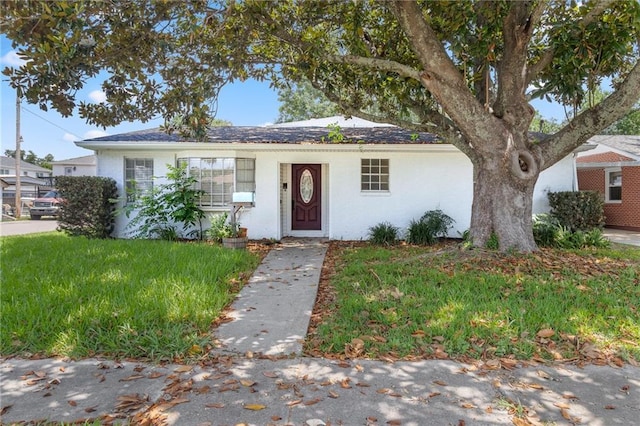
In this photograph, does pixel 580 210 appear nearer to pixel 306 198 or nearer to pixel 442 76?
pixel 442 76

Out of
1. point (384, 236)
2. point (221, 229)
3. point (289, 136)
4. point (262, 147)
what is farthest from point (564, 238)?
point (221, 229)

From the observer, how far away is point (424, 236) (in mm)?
10328

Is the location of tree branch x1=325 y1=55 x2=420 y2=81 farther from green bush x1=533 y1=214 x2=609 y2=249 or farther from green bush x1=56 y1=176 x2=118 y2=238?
green bush x1=56 y1=176 x2=118 y2=238

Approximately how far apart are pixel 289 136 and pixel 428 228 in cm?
495

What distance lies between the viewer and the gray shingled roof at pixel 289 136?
10742mm

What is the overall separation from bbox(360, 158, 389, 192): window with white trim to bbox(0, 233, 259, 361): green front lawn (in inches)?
200

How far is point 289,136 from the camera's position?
11617 mm

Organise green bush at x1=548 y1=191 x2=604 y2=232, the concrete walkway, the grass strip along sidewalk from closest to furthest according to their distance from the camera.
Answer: the grass strip along sidewalk → the concrete walkway → green bush at x1=548 y1=191 x2=604 y2=232

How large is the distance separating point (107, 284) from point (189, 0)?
14.3ft

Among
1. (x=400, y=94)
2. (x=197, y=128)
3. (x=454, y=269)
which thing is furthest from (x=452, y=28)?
(x=197, y=128)

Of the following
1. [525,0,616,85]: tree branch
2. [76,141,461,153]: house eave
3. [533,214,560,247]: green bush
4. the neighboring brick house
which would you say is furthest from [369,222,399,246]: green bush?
the neighboring brick house

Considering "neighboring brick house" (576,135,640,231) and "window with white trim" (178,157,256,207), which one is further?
"neighboring brick house" (576,135,640,231)

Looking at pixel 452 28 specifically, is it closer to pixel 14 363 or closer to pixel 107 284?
pixel 107 284

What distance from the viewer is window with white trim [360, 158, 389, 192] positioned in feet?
36.9
